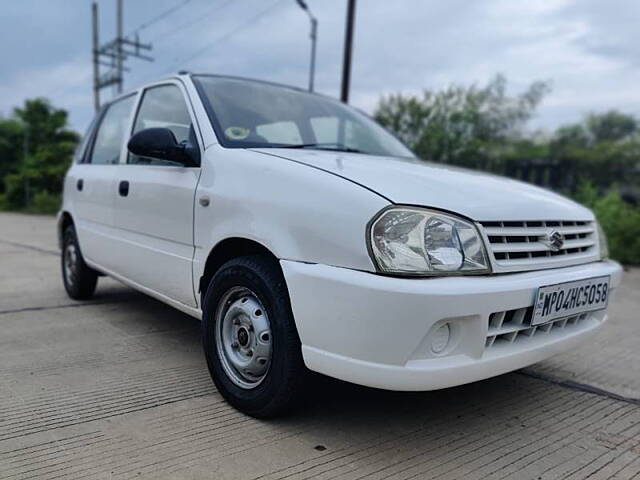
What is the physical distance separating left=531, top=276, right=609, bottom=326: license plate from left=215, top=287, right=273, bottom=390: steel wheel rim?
1.11 meters

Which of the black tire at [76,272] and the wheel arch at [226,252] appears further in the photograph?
the black tire at [76,272]

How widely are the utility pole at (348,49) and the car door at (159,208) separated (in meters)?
7.55

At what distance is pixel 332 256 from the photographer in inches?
76.2

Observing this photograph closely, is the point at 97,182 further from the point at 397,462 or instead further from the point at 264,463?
the point at 397,462

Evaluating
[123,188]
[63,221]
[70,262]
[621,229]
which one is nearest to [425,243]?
[123,188]

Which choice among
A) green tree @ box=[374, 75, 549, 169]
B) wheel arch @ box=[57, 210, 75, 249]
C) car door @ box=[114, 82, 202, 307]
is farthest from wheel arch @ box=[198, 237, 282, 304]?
green tree @ box=[374, 75, 549, 169]

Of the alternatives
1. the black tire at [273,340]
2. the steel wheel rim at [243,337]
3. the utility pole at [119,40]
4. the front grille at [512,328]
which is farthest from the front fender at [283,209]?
the utility pole at [119,40]

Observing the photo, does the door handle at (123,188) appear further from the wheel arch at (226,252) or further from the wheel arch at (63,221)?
the wheel arch at (63,221)

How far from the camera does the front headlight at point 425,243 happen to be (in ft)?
6.15

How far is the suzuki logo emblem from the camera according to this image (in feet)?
7.52

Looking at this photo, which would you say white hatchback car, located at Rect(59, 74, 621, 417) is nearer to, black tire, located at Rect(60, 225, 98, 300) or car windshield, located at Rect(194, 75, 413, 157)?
car windshield, located at Rect(194, 75, 413, 157)

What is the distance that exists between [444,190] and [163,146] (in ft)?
4.69

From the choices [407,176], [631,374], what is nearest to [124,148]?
[407,176]

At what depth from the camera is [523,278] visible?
6.84ft
